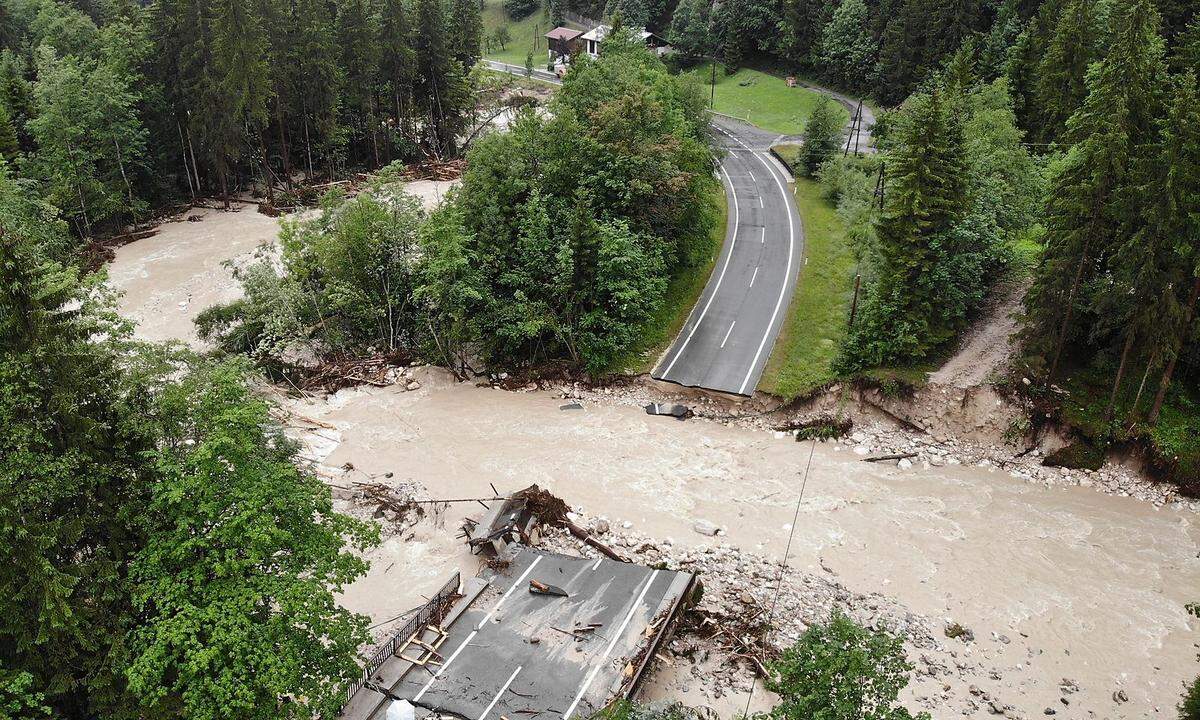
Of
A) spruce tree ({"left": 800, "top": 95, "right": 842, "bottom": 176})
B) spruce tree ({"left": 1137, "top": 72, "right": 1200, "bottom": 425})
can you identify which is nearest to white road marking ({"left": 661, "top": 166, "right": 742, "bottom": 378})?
spruce tree ({"left": 800, "top": 95, "right": 842, "bottom": 176})

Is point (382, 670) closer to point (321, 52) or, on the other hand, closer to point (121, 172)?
point (121, 172)

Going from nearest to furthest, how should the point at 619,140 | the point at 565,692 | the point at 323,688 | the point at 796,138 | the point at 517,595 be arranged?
the point at 323,688
the point at 565,692
the point at 517,595
the point at 619,140
the point at 796,138

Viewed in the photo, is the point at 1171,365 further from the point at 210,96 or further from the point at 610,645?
the point at 210,96

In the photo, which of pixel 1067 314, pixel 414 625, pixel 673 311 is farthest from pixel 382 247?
pixel 1067 314

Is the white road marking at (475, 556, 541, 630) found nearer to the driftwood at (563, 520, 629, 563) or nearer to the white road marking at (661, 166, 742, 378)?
the driftwood at (563, 520, 629, 563)

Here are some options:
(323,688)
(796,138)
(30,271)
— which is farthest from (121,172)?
(796,138)
